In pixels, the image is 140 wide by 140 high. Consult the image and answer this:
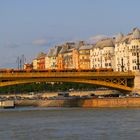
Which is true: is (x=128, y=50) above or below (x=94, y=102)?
above

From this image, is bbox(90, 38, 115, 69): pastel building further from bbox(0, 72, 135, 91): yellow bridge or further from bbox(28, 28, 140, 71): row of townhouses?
bbox(0, 72, 135, 91): yellow bridge

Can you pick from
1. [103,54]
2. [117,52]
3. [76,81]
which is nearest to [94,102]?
[76,81]

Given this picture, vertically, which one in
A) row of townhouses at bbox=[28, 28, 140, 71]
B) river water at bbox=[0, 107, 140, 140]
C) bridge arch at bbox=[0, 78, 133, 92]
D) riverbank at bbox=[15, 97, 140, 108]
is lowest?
river water at bbox=[0, 107, 140, 140]

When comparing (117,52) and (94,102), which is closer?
(94,102)

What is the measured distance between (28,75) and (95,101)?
1253 centimetres

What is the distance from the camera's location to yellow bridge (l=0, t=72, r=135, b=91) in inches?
3792

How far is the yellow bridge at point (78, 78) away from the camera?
96.3 metres

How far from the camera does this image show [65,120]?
73.0m

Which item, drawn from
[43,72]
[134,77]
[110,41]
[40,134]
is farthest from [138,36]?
[40,134]

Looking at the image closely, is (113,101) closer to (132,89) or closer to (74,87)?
(132,89)

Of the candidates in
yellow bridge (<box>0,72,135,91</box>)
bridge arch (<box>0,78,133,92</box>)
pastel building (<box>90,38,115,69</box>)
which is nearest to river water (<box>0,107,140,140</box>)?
Result: yellow bridge (<box>0,72,135,91</box>)

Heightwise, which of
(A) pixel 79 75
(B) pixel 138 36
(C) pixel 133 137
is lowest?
(C) pixel 133 137

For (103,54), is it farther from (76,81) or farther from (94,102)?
(76,81)

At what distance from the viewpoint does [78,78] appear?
332ft
